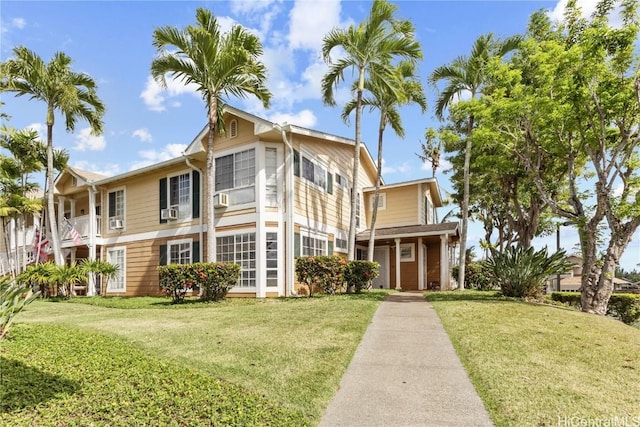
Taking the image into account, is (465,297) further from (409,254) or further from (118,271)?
(118,271)

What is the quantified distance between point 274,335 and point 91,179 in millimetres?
17212

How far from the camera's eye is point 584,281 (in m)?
12.2

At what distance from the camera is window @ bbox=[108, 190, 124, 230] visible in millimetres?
18561

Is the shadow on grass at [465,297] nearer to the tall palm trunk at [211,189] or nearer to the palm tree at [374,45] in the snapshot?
the palm tree at [374,45]

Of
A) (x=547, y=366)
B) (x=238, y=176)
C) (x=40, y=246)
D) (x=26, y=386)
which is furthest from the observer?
(x=40, y=246)

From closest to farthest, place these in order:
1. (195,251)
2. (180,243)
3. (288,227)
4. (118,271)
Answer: (288,227) < (195,251) < (180,243) < (118,271)

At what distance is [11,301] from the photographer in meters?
4.39

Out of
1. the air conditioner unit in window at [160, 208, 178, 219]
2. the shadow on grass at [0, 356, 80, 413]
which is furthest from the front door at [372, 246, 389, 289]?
the shadow on grass at [0, 356, 80, 413]

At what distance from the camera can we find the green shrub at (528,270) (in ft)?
42.5

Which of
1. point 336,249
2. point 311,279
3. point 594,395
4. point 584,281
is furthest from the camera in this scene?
point 336,249

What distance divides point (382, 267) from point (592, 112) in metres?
11.8

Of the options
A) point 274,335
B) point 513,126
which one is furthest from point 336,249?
point 274,335

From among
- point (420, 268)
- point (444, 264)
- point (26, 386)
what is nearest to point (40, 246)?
point (420, 268)

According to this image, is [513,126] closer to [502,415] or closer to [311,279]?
[311,279]
